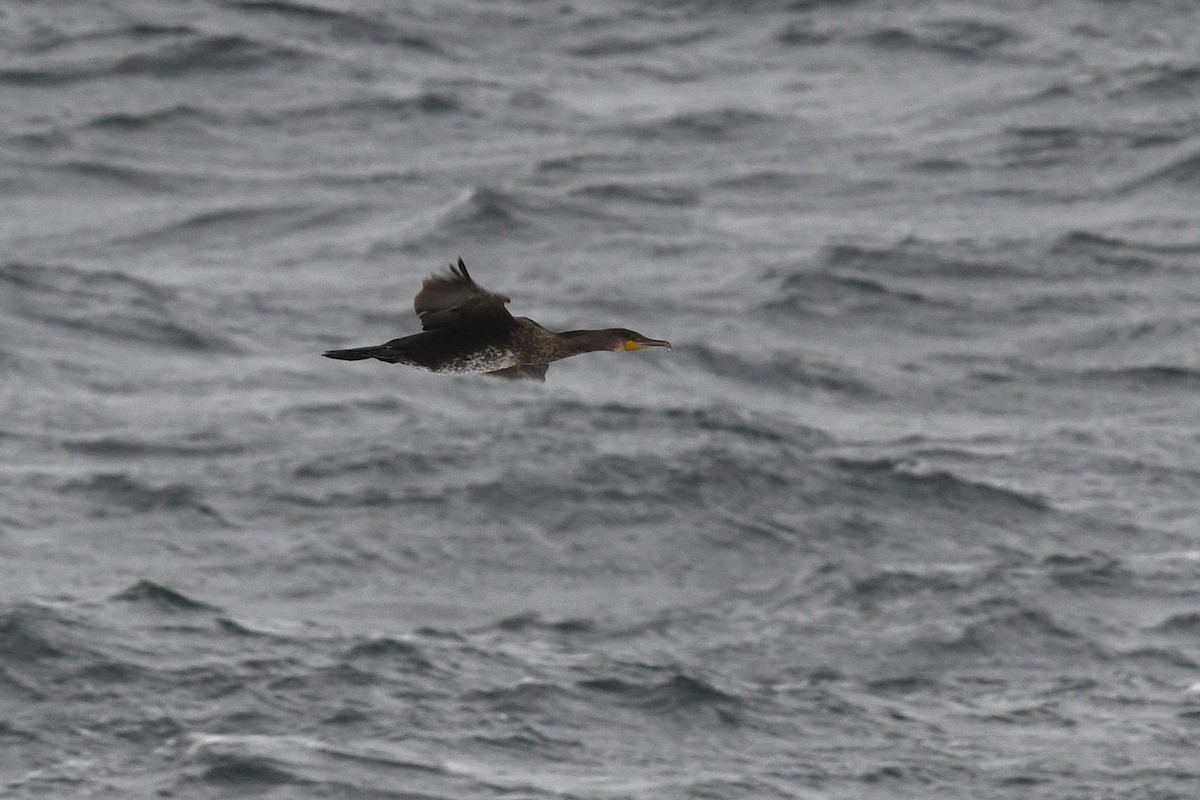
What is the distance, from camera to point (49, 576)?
22172mm

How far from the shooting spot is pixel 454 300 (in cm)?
1089

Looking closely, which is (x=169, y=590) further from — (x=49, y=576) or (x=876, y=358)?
(x=876, y=358)

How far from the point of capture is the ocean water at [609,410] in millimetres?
20328

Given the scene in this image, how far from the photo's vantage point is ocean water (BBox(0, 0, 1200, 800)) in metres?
20.3

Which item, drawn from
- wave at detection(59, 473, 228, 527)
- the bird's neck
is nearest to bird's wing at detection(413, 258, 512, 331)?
the bird's neck

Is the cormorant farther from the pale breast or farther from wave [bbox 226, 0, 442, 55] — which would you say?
wave [bbox 226, 0, 442, 55]

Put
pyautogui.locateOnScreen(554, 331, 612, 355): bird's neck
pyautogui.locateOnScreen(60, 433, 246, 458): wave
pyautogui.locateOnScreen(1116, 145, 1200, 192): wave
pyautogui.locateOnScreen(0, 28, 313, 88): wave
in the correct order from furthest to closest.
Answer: pyautogui.locateOnScreen(0, 28, 313, 88): wave → pyautogui.locateOnScreen(1116, 145, 1200, 192): wave → pyautogui.locateOnScreen(60, 433, 246, 458): wave → pyautogui.locateOnScreen(554, 331, 612, 355): bird's neck

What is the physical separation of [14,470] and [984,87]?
1750 centimetres

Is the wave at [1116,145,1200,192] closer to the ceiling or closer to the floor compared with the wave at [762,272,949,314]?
closer to the ceiling

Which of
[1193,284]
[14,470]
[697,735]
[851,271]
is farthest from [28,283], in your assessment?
[1193,284]

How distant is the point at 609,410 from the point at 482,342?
579 inches

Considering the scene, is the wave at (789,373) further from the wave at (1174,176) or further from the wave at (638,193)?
the wave at (1174,176)

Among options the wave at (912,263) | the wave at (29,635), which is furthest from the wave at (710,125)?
the wave at (29,635)

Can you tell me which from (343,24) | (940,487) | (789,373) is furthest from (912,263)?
(343,24)
